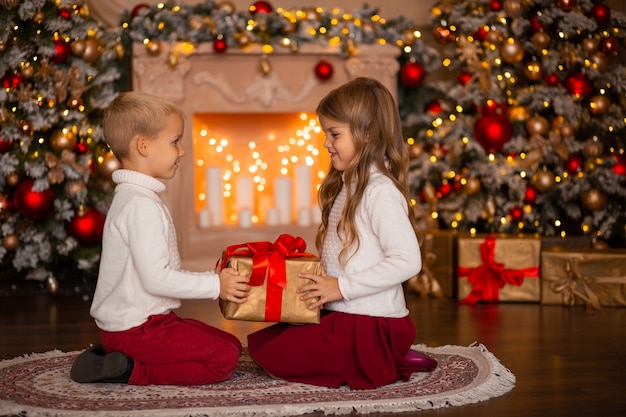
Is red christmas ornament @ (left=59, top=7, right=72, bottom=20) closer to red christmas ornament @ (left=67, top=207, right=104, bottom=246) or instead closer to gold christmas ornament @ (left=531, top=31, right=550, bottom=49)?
red christmas ornament @ (left=67, top=207, right=104, bottom=246)

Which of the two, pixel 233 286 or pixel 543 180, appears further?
pixel 543 180

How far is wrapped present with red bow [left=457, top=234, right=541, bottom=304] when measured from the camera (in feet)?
12.5

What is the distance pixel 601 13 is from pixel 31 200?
3.03 meters

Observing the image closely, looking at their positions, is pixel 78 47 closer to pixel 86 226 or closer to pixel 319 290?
pixel 86 226

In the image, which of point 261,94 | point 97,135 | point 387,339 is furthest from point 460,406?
point 261,94

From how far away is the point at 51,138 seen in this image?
13.3ft

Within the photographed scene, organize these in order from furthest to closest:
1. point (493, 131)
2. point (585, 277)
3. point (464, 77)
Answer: point (464, 77) < point (493, 131) < point (585, 277)

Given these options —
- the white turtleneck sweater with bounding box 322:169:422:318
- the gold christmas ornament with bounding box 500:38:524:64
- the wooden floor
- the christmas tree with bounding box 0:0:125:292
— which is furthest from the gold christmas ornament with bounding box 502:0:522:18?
the white turtleneck sweater with bounding box 322:169:422:318

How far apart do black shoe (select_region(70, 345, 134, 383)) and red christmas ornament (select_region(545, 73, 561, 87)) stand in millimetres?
3004

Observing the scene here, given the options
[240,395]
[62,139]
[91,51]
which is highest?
[91,51]

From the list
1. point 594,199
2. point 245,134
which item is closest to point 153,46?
point 245,134

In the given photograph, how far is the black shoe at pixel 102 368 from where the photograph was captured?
2330mm

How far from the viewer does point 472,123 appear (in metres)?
4.50

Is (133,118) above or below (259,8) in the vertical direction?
below
